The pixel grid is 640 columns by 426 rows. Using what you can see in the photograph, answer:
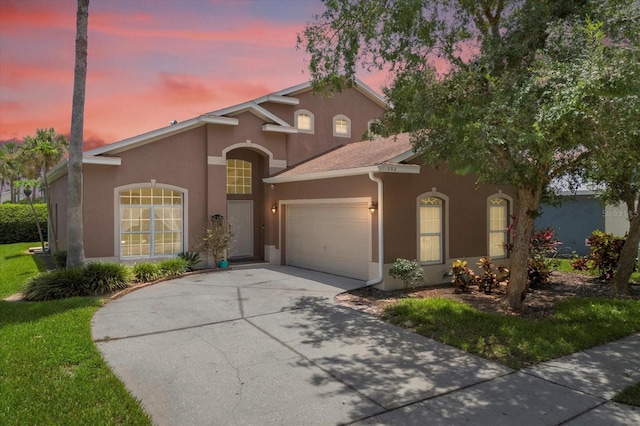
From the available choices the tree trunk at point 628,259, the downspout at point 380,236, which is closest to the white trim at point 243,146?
the downspout at point 380,236

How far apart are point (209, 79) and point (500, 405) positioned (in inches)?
529

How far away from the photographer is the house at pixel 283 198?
11.3 m

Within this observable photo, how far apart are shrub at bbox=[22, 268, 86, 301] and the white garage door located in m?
6.97

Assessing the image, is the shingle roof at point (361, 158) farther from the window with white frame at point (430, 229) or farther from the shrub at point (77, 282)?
the shrub at point (77, 282)

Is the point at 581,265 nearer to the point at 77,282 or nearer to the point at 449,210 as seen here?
the point at 449,210

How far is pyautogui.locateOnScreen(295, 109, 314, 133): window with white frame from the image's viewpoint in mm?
17812

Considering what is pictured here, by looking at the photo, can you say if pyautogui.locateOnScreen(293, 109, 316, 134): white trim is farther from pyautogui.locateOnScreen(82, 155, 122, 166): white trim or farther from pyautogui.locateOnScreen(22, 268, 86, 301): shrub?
pyautogui.locateOnScreen(22, 268, 86, 301): shrub

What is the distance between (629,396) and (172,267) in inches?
455

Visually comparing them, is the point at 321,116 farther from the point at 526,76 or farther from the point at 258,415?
the point at 258,415

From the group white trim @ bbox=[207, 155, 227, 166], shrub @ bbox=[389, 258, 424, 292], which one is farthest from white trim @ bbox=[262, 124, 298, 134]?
shrub @ bbox=[389, 258, 424, 292]

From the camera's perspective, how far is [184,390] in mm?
4820

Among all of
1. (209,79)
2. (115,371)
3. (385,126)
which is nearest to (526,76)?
(385,126)

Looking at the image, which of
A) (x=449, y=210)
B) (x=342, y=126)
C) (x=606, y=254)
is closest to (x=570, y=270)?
(x=606, y=254)

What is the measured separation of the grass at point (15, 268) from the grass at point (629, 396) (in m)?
12.3
